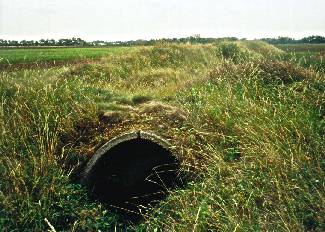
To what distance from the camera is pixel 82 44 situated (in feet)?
239

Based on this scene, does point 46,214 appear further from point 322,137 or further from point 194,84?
point 194,84

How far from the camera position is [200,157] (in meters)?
5.86

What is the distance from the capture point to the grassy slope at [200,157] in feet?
13.3

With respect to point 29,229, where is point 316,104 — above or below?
above

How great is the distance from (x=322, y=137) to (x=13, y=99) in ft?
16.5

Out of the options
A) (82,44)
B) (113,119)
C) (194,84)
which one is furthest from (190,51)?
(82,44)

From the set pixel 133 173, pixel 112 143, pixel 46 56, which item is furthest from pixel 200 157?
pixel 46 56

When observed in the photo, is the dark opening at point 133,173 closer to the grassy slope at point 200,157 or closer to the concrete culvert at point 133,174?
the concrete culvert at point 133,174

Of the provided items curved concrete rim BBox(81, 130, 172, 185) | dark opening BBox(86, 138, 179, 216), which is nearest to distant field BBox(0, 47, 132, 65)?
dark opening BBox(86, 138, 179, 216)

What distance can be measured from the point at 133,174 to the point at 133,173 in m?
0.02

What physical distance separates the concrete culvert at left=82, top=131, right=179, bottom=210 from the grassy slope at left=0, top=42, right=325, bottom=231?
0.60 meters

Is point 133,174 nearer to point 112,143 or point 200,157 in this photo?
point 112,143

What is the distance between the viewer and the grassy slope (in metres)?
4.04

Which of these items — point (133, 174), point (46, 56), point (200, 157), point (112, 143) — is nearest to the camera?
point (200, 157)
